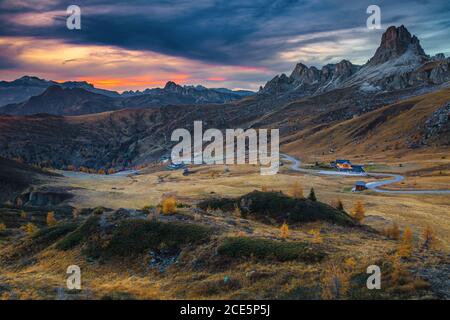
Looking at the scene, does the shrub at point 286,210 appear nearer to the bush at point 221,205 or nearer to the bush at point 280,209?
the bush at point 280,209

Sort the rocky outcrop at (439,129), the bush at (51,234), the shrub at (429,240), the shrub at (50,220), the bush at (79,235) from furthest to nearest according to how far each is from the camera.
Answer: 1. the rocky outcrop at (439,129)
2. the shrub at (50,220)
3. the shrub at (429,240)
4. the bush at (51,234)
5. the bush at (79,235)

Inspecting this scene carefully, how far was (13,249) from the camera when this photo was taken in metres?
36.9

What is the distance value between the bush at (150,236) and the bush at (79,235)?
2981mm

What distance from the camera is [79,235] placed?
112 feet

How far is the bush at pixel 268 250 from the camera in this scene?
25781 millimetres

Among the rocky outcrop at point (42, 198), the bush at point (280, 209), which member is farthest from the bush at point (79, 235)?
the rocky outcrop at point (42, 198)

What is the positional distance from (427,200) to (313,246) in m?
69.5

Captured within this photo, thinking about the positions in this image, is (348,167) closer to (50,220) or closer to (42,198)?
(42,198)

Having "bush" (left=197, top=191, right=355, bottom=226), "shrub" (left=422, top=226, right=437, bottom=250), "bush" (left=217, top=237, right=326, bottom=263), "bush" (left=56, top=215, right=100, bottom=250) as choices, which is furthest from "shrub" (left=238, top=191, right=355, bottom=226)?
"bush" (left=56, top=215, right=100, bottom=250)

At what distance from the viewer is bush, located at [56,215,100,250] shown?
33281 mm

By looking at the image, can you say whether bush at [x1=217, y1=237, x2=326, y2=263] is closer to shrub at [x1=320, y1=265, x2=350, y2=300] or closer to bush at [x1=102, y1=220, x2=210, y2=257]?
shrub at [x1=320, y1=265, x2=350, y2=300]

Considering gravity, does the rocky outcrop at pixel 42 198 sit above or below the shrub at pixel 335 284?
below

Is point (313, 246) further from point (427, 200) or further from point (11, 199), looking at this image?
point (11, 199)
